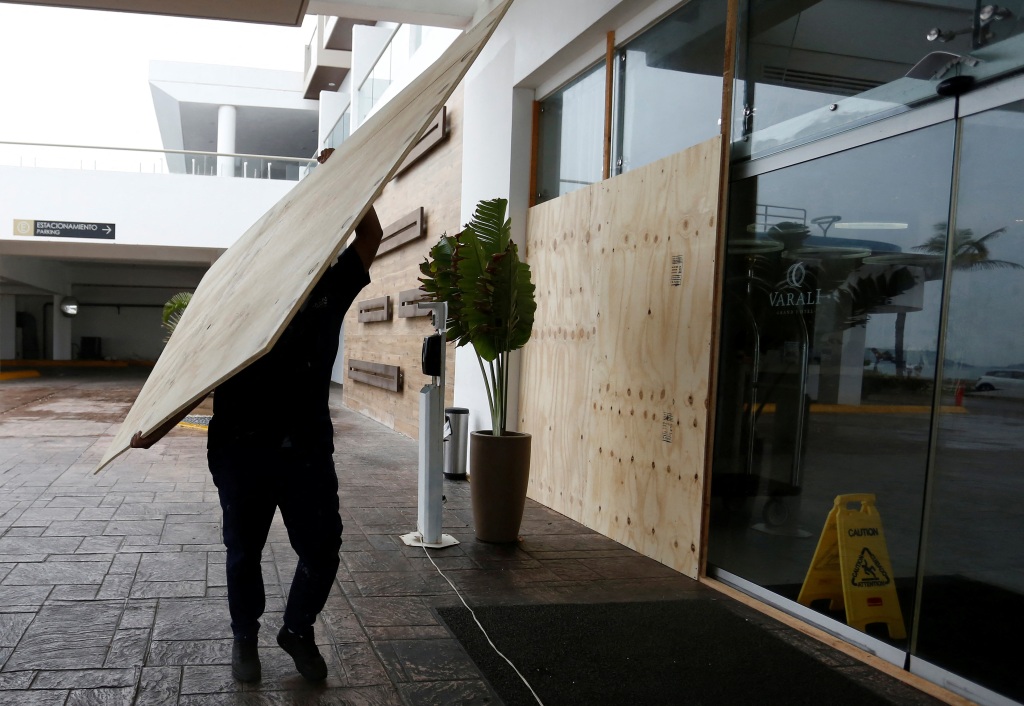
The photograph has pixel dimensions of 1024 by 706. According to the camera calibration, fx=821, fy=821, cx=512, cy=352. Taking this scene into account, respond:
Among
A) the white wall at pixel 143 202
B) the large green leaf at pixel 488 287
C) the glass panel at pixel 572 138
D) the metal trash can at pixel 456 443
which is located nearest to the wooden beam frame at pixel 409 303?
the metal trash can at pixel 456 443

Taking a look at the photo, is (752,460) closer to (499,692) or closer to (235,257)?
(499,692)

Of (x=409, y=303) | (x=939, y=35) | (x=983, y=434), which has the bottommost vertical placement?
(x=983, y=434)

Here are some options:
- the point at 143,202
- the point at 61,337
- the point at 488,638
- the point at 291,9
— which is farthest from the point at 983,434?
the point at 61,337

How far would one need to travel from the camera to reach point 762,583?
3.99m

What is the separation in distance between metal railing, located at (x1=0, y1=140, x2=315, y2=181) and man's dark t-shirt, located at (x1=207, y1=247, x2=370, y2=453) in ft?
50.0

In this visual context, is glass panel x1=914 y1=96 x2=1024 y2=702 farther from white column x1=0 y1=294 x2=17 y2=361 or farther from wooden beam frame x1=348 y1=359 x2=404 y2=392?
white column x1=0 y1=294 x2=17 y2=361

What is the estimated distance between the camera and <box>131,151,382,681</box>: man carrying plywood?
2689mm

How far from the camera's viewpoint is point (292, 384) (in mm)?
2695

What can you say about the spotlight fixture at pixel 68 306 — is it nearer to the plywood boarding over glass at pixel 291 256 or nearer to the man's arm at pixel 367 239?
the man's arm at pixel 367 239

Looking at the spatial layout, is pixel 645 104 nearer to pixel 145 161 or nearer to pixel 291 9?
pixel 291 9

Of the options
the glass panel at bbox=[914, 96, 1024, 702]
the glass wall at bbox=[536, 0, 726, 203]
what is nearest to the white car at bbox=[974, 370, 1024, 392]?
the glass panel at bbox=[914, 96, 1024, 702]

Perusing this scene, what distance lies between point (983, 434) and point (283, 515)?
2412 mm

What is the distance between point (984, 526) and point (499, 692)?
179 centimetres

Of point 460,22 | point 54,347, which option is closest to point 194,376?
point 460,22
